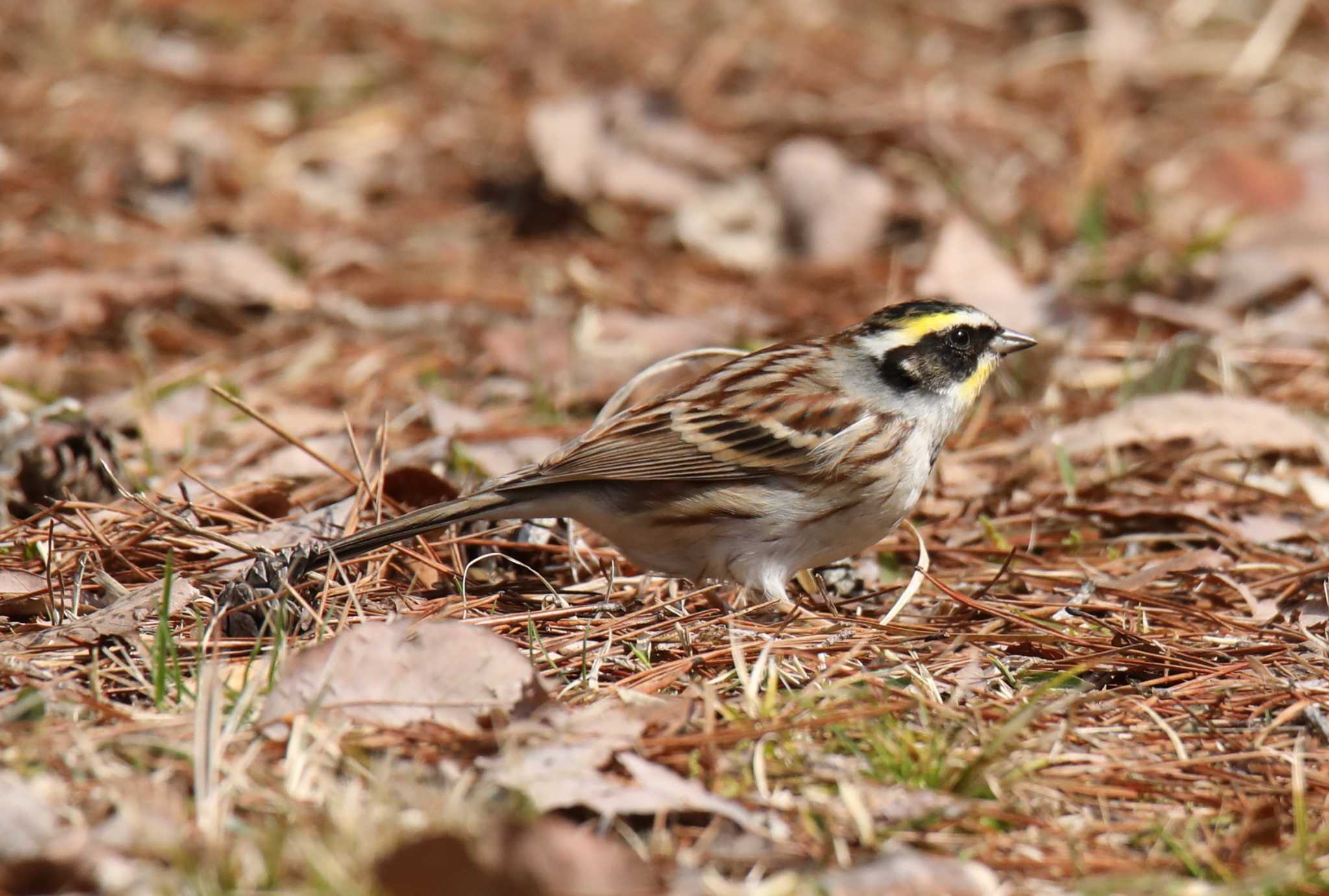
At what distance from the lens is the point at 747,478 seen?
4.64m

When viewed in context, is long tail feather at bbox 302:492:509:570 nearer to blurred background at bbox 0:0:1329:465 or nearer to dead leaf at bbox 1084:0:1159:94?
blurred background at bbox 0:0:1329:465

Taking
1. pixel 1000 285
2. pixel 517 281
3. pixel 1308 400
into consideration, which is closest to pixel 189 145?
pixel 517 281

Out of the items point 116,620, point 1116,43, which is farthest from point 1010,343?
point 1116,43

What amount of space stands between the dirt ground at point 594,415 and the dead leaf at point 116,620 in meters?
0.02

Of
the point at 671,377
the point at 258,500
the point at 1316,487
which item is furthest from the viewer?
the point at 671,377

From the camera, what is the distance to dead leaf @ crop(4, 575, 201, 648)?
367cm

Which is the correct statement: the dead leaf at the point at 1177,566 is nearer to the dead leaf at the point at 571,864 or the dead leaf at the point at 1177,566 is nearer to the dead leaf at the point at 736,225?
the dead leaf at the point at 571,864

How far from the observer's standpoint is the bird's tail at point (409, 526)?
13.5ft

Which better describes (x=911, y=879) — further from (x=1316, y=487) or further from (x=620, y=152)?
(x=620, y=152)

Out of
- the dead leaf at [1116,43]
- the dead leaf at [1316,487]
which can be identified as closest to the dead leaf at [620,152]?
the dead leaf at [1116,43]

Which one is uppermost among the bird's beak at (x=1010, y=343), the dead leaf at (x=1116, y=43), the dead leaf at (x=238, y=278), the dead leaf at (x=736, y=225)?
the dead leaf at (x=1116, y=43)

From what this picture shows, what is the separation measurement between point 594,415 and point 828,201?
2707 mm

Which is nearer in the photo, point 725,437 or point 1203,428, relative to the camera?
point 725,437

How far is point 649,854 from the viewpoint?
9.33 feet
